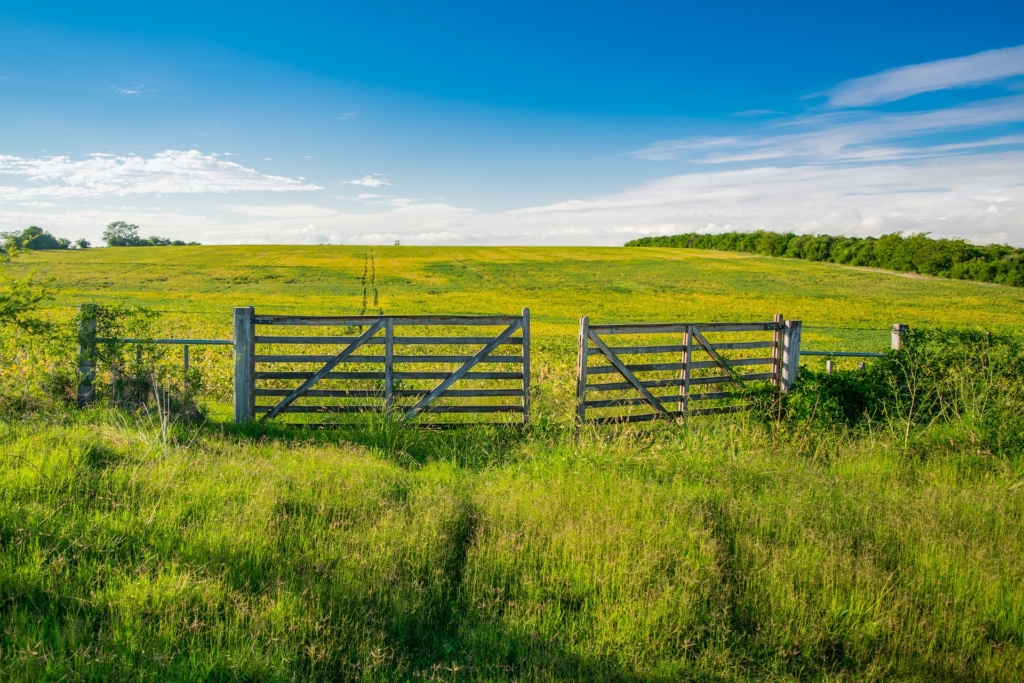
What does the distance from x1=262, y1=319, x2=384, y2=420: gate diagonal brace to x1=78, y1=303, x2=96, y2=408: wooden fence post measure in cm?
268

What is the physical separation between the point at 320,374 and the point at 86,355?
347cm

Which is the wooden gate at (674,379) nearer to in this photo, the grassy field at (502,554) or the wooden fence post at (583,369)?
the wooden fence post at (583,369)

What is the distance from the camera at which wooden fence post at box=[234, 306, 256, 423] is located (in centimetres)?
948

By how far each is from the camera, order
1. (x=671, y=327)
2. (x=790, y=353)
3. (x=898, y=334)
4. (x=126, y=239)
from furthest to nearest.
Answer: (x=126, y=239) < (x=898, y=334) < (x=790, y=353) < (x=671, y=327)

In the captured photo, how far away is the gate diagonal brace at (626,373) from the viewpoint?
32.3 feet

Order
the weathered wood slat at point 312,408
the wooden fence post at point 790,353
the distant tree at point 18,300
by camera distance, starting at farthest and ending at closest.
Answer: the wooden fence post at point 790,353 < the weathered wood slat at point 312,408 < the distant tree at point 18,300

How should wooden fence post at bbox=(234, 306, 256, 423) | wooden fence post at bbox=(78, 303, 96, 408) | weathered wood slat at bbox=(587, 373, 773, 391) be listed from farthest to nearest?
1. weathered wood slat at bbox=(587, 373, 773, 391)
2. wooden fence post at bbox=(234, 306, 256, 423)
3. wooden fence post at bbox=(78, 303, 96, 408)

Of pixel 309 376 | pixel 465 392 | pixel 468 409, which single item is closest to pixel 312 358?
pixel 309 376

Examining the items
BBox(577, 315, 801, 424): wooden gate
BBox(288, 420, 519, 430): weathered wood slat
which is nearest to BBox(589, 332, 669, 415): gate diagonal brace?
BBox(577, 315, 801, 424): wooden gate

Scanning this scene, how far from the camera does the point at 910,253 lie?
66625mm

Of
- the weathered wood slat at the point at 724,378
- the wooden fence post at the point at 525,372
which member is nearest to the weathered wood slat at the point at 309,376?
the wooden fence post at the point at 525,372

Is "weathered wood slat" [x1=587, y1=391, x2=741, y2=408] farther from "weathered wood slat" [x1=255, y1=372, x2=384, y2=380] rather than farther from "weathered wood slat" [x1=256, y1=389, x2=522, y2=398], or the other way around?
"weathered wood slat" [x1=255, y1=372, x2=384, y2=380]

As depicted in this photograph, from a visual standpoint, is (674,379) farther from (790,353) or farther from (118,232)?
(118,232)

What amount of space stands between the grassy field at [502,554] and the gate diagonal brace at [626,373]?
1.59m
